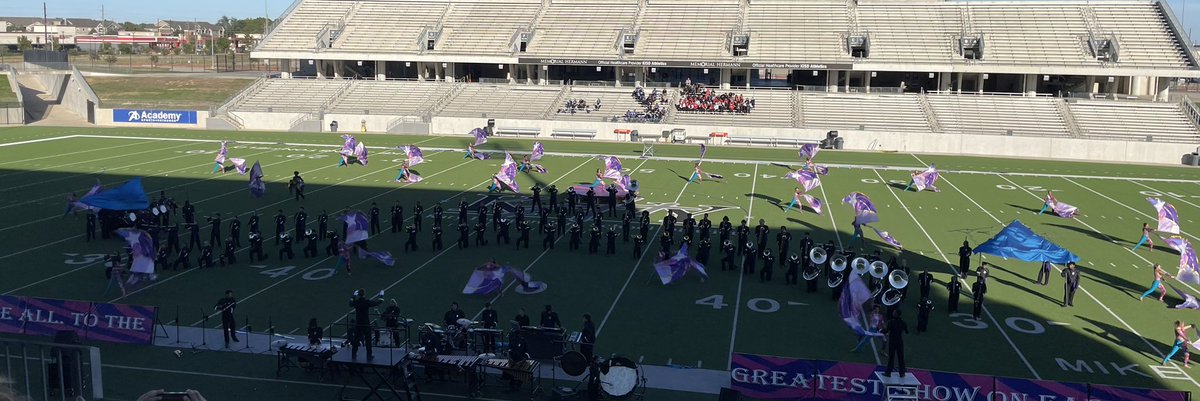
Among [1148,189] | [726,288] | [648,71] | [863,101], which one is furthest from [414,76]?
[726,288]

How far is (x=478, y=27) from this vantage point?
60156 mm

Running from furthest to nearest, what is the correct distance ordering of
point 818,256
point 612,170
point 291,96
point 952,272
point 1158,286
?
1. point 291,96
2. point 612,170
3. point 952,272
4. point 1158,286
5. point 818,256

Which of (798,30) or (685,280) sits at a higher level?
(798,30)

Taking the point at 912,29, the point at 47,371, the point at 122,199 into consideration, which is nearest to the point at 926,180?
the point at 122,199

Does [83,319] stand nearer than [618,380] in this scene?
No

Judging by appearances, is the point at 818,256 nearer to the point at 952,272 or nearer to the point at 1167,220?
the point at 952,272

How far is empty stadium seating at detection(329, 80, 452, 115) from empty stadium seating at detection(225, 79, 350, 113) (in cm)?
100

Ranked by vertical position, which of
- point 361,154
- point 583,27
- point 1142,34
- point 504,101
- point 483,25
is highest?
point 483,25

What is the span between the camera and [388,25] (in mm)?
61344

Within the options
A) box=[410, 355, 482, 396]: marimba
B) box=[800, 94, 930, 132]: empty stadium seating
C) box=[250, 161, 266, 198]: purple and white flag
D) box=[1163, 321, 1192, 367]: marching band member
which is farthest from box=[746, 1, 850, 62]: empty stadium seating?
box=[410, 355, 482, 396]: marimba

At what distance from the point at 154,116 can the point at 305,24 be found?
13.6m

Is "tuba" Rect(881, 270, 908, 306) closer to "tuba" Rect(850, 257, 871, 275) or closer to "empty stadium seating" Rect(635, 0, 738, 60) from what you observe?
"tuba" Rect(850, 257, 871, 275)

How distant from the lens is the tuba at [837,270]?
16.4 meters

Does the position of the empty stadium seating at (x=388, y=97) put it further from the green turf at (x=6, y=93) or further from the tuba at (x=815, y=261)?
the tuba at (x=815, y=261)
